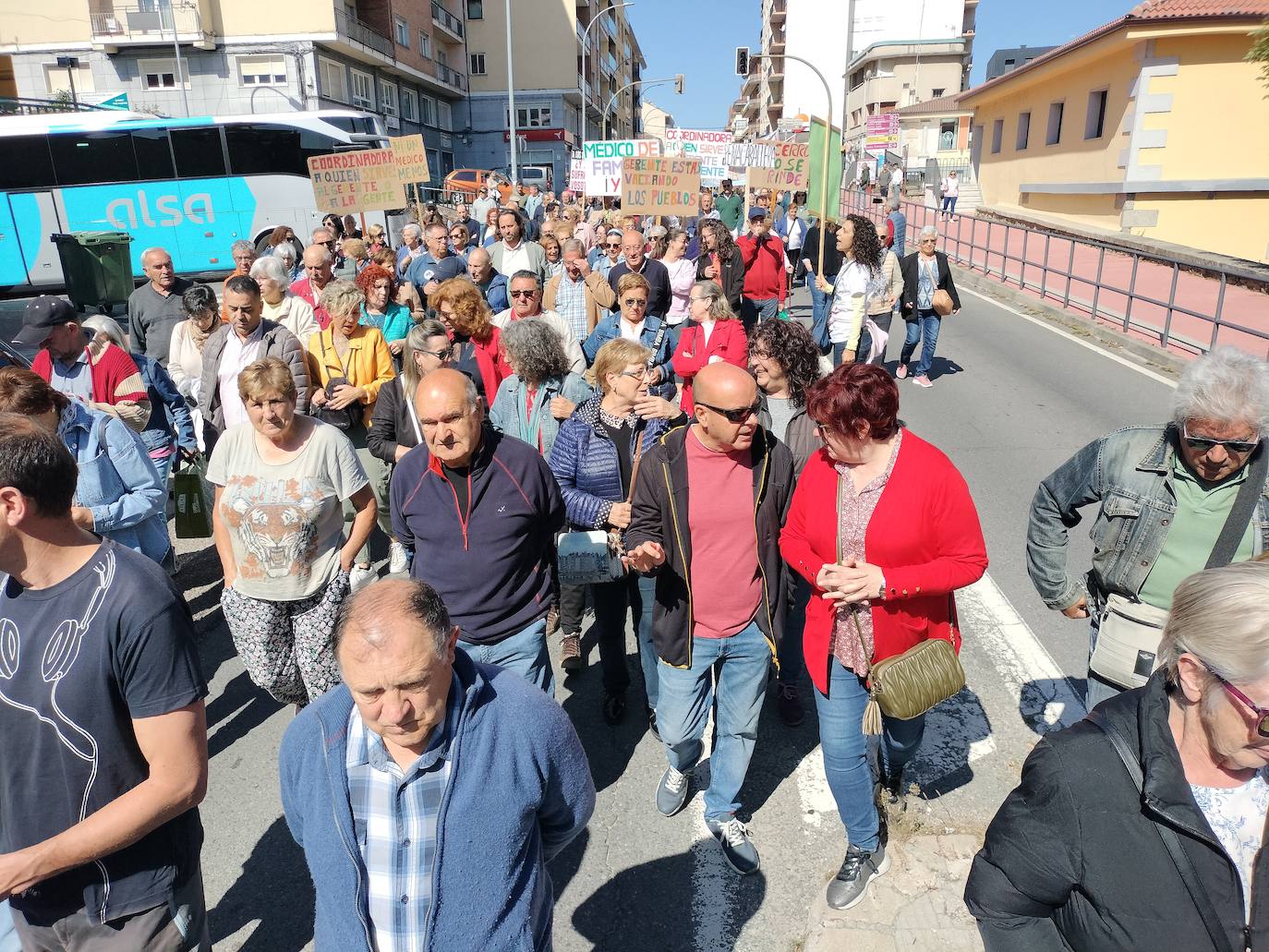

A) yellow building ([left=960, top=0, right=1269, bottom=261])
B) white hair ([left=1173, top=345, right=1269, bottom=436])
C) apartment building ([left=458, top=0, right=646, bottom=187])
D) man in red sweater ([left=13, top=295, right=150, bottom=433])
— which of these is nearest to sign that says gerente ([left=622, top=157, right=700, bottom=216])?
man in red sweater ([left=13, top=295, right=150, bottom=433])

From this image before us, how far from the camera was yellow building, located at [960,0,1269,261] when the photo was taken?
2142 cm

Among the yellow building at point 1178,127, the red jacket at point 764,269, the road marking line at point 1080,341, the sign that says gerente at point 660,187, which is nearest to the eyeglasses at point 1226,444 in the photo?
the road marking line at point 1080,341

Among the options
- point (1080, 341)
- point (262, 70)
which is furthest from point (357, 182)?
point (262, 70)

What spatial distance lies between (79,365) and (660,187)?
7.53 metres

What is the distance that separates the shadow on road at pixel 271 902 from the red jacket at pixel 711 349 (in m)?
3.63

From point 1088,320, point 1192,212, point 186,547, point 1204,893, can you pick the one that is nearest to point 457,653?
point 1204,893

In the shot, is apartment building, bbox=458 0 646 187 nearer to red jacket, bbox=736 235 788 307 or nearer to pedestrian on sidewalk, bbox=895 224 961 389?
red jacket, bbox=736 235 788 307

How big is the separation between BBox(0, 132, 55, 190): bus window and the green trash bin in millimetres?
7043

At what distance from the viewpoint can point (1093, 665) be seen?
Result: 303 cm

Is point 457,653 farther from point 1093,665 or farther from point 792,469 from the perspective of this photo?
point 1093,665

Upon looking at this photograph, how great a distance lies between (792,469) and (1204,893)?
2.08m

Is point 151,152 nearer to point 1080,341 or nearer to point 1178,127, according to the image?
point 1080,341

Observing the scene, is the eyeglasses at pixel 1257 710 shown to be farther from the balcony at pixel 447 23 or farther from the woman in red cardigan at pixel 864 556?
the balcony at pixel 447 23

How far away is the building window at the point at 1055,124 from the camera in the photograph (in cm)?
2788
